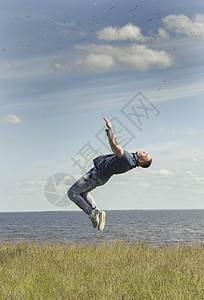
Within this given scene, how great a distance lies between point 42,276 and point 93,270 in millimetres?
1221

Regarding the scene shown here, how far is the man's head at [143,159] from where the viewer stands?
6863 millimetres

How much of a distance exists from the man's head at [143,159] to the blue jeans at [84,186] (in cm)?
74

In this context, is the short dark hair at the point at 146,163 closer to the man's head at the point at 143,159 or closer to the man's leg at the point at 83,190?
the man's head at the point at 143,159

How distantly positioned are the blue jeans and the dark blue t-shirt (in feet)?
0.47

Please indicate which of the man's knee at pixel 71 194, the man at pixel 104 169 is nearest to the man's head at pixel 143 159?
the man at pixel 104 169

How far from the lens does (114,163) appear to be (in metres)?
6.77

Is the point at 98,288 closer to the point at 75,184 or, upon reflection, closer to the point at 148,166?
the point at 75,184

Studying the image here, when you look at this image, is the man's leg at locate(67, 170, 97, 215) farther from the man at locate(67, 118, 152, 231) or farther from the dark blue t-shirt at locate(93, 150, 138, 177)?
the dark blue t-shirt at locate(93, 150, 138, 177)

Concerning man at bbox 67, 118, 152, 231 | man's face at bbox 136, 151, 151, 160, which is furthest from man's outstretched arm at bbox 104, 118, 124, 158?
man's face at bbox 136, 151, 151, 160

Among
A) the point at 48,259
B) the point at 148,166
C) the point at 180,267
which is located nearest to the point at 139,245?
the point at 48,259

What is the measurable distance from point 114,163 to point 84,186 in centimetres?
77

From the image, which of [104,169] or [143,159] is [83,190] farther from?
[143,159]

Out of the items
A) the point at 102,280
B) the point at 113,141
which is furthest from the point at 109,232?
the point at 113,141

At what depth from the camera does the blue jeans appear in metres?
6.98
